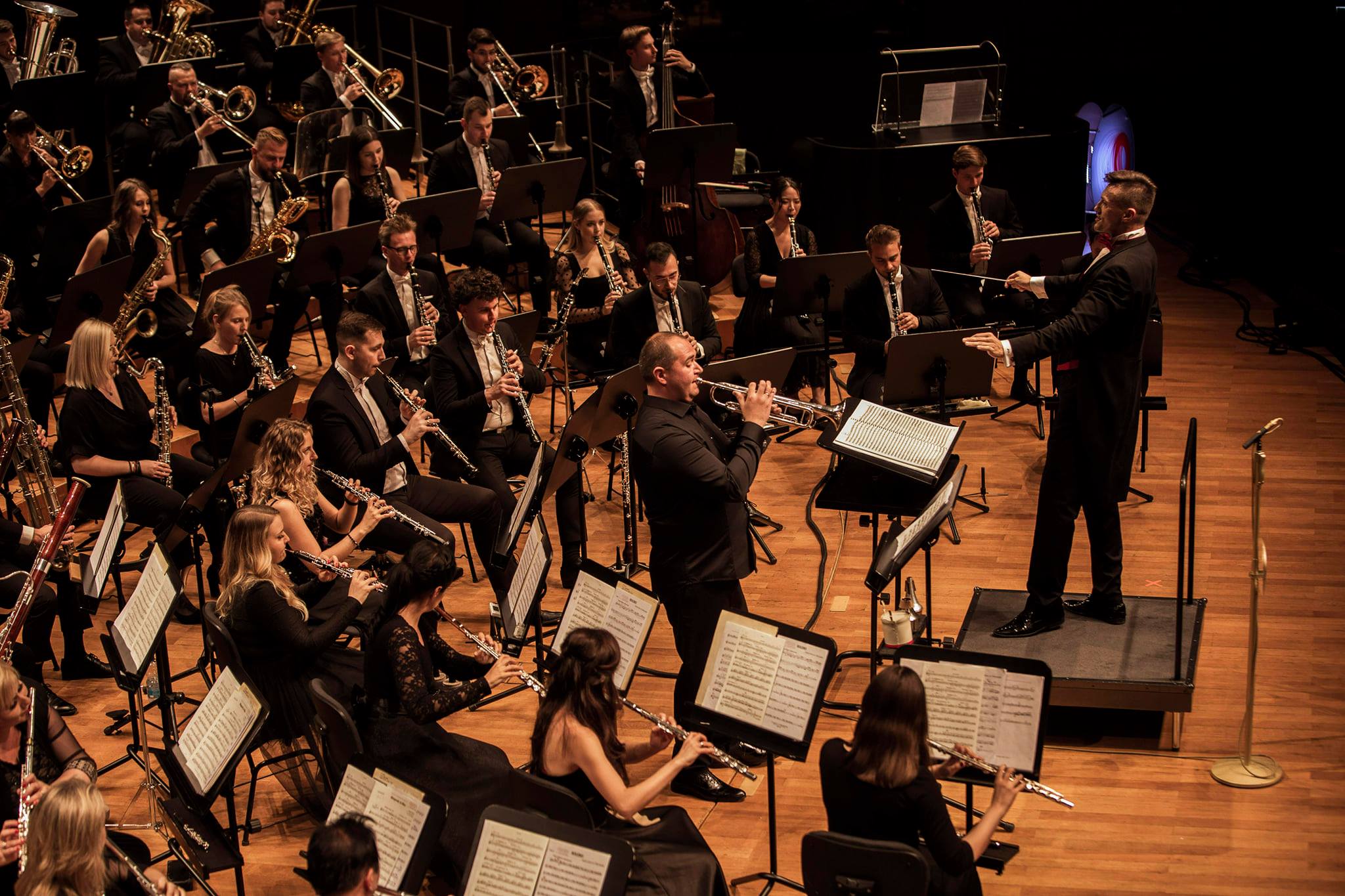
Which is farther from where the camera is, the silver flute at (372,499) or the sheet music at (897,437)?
the silver flute at (372,499)

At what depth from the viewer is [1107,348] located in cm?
509

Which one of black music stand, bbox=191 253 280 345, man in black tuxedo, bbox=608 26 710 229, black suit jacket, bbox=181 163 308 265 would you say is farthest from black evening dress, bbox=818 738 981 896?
man in black tuxedo, bbox=608 26 710 229

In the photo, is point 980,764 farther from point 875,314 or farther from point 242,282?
point 242,282

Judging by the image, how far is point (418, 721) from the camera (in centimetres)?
445

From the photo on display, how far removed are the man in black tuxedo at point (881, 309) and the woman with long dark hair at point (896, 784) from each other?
3498mm

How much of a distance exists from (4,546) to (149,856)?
197 cm

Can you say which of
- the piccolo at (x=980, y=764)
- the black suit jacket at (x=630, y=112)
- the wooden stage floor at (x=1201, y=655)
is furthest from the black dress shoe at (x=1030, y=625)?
the black suit jacket at (x=630, y=112)

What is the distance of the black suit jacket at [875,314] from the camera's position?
7129 mm

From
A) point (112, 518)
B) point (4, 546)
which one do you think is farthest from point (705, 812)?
point (4, 546)

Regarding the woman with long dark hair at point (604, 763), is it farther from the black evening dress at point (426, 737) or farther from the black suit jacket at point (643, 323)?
the black suit jacket at point (643, 323)

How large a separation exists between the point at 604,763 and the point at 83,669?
3278 millimetres

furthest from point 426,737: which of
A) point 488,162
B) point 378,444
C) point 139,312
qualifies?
point 488,162

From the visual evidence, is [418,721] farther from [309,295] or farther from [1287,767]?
[309,295]

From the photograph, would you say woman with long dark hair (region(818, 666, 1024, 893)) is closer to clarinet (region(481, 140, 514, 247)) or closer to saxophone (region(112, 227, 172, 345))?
saxophone (region(112, 227, 172, 345))
